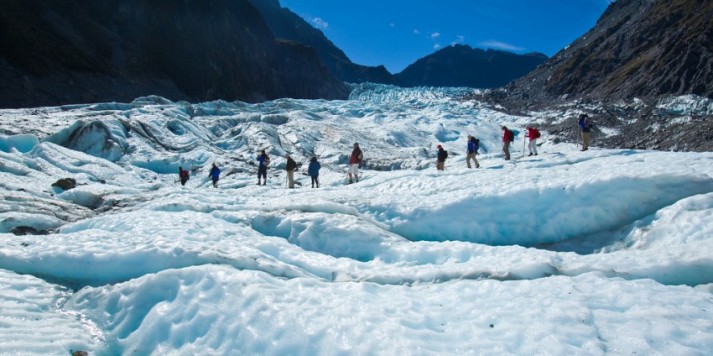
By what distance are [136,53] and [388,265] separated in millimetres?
89665

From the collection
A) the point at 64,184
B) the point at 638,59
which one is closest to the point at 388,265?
the point at 64,184

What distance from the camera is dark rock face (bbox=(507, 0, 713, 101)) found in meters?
84.4

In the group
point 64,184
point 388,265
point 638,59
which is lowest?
point 388,265

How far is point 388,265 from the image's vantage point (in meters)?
9.89

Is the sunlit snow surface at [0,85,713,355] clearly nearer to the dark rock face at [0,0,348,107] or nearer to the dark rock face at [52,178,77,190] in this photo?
the dark rock face at [52,178,77,190]

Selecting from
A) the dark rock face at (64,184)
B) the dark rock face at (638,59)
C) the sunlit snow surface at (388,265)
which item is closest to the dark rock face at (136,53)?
the dark rock face at (64,184)

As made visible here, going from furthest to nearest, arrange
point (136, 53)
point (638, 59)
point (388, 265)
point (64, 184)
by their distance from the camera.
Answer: point (638, 59)
point (136, 53)
point (64, 184)
point (388, 265)

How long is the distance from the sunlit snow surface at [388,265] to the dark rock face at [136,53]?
177 ft

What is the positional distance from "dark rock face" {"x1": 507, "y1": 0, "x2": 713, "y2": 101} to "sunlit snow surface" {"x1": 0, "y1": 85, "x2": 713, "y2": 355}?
85.4 metres

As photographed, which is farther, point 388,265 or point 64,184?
point 64,184

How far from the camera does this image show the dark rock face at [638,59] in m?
84.4

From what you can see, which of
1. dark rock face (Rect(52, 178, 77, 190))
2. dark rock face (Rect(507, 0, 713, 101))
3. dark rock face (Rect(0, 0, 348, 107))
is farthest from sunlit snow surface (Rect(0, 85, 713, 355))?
dark rock face (Rect(507, 0, 713, 101))

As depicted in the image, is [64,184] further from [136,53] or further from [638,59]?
[638,59]

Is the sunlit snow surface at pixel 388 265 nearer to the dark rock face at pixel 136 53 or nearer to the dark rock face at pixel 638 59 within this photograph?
the dark rock face at pixel 136 53
